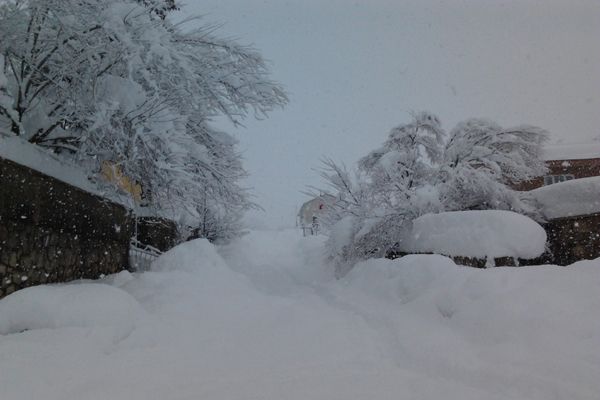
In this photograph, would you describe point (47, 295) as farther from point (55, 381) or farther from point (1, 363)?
point (55, 381)

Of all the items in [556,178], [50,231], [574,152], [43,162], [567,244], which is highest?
[574,152]

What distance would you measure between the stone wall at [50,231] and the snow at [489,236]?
6.50m

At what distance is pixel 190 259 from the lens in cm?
871

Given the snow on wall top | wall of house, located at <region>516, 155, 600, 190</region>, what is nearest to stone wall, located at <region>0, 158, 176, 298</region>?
the snow on wall top

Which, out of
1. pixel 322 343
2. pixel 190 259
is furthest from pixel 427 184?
pixel 322 343

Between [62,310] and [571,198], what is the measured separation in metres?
8.66

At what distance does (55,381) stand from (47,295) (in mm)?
1592

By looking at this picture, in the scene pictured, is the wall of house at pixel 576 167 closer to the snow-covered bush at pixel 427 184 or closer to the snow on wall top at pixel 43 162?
the snow-covered bush at pixel 427 184

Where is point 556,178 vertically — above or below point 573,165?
below

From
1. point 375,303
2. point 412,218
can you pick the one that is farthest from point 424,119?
point 375,303

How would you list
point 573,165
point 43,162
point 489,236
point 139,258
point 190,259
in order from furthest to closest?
→ point 573,165, point 139,258, point 190,259, point 489,236, point 43,162

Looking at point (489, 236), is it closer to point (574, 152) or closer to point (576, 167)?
point (576, 167)

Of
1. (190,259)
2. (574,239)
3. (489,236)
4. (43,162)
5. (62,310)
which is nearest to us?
(62,310)

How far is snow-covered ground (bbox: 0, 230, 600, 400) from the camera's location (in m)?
2.79
